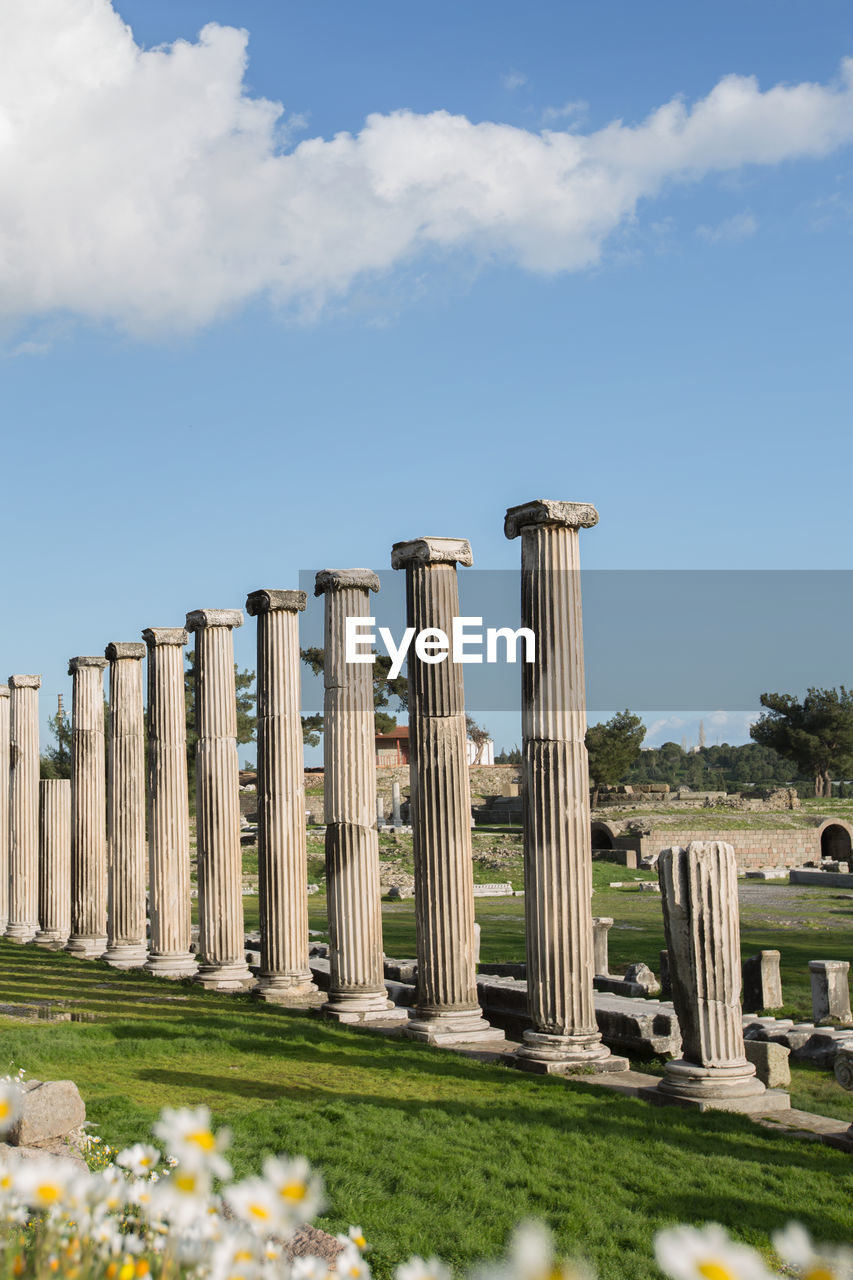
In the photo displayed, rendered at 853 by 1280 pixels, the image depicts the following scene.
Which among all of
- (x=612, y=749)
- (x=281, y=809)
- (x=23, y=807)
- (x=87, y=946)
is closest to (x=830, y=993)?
(x=281, y=809)

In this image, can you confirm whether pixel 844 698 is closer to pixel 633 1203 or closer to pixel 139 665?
pixel 139 665

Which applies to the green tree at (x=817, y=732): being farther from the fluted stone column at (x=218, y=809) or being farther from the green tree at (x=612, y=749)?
the fluted stone column at (x=218, y=809)

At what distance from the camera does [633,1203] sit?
7512 millimetres

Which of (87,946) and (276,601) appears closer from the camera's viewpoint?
(276,601)

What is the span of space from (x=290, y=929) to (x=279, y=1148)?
28.9 ft

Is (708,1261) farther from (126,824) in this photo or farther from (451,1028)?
(126,824)

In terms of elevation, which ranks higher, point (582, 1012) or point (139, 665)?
point (139, 665)

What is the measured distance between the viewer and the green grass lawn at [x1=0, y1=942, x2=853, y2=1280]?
7152mm

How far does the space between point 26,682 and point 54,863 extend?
14.3 ft

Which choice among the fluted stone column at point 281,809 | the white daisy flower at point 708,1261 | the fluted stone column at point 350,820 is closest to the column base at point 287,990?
the fluted stone column at point 281,809

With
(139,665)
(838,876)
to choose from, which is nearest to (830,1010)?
(139,665)

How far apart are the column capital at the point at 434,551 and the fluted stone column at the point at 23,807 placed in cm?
1688

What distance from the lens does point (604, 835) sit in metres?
57.2

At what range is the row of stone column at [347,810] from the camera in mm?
11977
